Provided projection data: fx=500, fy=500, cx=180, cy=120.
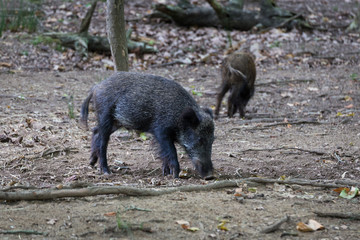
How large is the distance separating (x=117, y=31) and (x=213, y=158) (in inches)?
89.7

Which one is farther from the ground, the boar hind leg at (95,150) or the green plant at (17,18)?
the green plant at (17,18)

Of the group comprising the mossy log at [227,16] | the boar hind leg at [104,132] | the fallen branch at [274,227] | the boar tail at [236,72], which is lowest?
the boar hind leg at [104,132]

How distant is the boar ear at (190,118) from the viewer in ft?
17.1

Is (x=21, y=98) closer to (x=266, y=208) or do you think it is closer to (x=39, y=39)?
(x=39, y=39)

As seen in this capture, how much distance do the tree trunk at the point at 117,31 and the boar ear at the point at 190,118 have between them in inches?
79.0

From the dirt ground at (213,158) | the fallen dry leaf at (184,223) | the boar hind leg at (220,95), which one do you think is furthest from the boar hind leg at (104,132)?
the boar hind leg at (220,95)

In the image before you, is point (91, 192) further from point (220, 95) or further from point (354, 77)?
point (354, 77)

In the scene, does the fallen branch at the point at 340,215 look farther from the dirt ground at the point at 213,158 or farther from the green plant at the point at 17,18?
the green plant at the point at 17,18

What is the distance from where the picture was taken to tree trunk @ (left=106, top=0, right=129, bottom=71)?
22.0 ft

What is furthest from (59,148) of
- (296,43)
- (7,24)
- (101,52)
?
(296,43)

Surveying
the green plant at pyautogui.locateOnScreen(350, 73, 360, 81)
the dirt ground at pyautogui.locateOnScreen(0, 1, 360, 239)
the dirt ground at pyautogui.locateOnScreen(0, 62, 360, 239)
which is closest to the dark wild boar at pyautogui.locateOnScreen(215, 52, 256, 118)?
the dirt ground at pyautogui.locateOnScreen(0, 62, 360, 239)

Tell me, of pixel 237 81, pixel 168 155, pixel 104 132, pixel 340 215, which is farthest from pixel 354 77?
pixel 340 215

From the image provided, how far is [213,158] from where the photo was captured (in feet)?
19.3

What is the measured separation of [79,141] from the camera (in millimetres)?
6574
